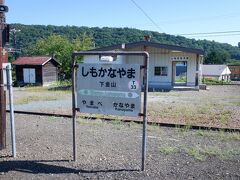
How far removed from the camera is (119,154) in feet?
16.9

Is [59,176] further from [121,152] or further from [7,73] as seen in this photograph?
[7,73]

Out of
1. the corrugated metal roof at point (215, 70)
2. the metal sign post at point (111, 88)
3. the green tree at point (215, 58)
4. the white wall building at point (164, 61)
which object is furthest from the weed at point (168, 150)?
the green tree at point (215, 58)

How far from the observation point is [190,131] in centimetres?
711

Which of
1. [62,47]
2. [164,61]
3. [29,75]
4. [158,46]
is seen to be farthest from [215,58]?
[158,46]

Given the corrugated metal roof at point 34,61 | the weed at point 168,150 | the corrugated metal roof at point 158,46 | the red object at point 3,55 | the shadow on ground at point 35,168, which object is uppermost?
the corrugated metal roof at point 158,46

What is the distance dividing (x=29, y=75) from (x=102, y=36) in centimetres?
3431

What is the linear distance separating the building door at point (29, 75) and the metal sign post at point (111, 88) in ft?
88.3

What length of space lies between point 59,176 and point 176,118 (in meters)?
5.65

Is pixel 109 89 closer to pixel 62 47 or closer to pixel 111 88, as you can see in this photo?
pixel 111 88

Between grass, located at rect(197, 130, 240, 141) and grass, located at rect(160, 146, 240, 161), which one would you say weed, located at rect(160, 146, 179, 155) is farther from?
grass, located at rect(197, 130, 240, 141)

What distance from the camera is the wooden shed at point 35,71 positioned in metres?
30.4

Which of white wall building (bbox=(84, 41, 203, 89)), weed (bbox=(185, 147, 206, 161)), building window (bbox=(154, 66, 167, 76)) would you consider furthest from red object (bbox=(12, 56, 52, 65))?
weed (bbox=(185, 147, 206, 161))

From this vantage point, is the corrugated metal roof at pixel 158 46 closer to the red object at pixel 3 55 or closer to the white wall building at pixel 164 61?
the white wall building at pixel 164 61

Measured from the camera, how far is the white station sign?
4.37 m
